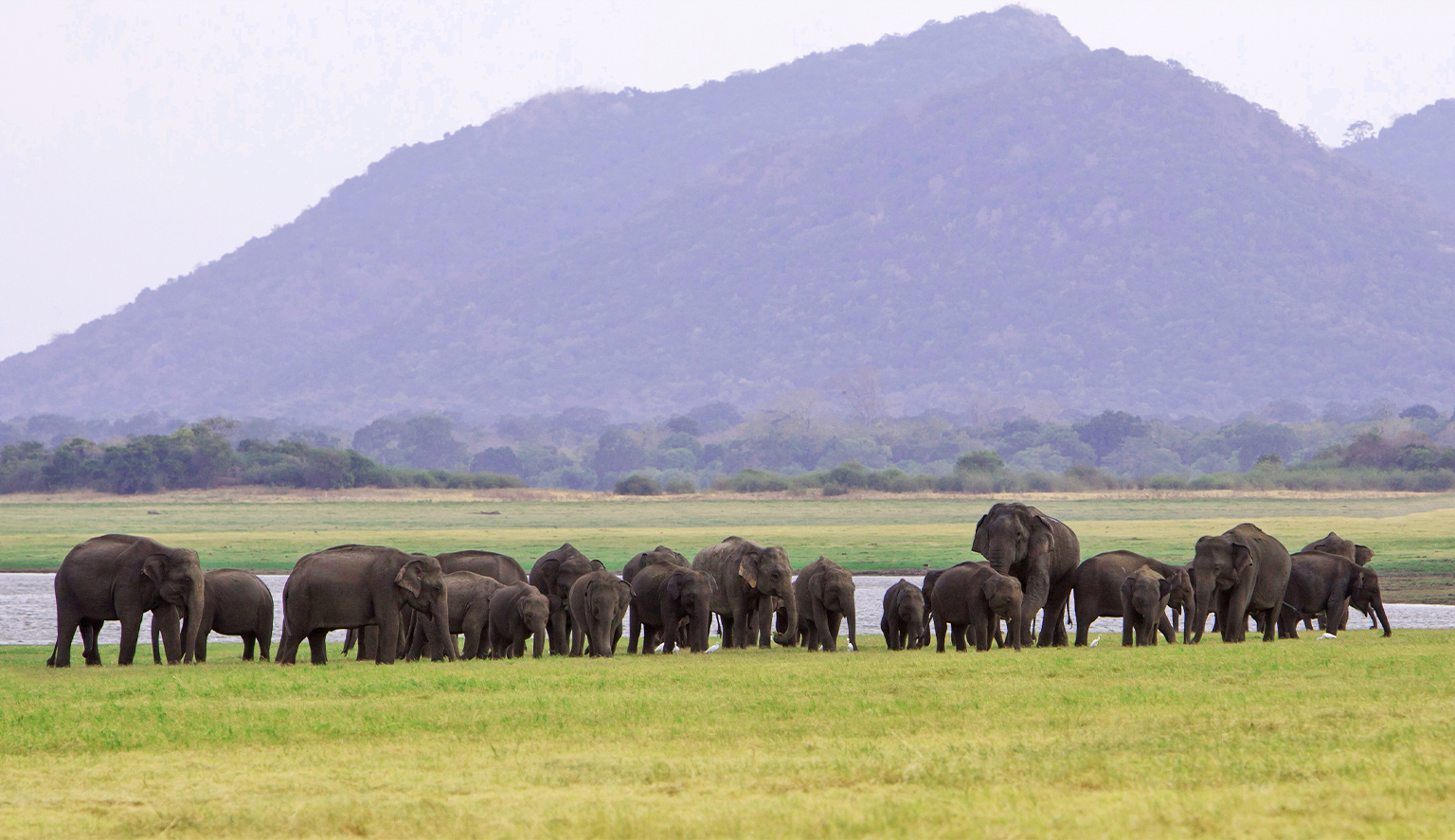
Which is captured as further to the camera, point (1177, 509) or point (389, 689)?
point (1177, 509)

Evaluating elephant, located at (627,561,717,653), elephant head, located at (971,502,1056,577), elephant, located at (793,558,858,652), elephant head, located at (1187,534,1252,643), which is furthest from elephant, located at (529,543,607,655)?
elephant head, located at (1187,534,1252,643)

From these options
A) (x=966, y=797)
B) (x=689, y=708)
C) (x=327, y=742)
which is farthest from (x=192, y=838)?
(x=689, y=708)

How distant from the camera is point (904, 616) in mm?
24547

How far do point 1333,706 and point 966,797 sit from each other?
545 centimetres

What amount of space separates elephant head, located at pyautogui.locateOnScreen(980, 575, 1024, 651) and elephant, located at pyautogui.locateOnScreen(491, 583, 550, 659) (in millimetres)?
6301

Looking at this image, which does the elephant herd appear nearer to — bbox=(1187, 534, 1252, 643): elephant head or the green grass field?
bbox=(1187, 534, 1252, 643): elephant head

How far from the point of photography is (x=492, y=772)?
1248cm

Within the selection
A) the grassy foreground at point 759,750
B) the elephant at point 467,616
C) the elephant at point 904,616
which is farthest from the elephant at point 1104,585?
the elephant at point 467,616

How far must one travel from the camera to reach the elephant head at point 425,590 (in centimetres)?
2208

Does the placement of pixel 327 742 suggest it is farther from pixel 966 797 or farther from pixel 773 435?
pixel 773 435

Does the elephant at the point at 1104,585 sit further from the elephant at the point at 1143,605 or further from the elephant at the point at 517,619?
the elephant at the point at 517,619

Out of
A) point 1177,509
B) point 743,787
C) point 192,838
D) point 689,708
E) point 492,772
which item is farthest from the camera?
point 1177,509

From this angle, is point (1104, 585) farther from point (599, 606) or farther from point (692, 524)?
point (692, 524)

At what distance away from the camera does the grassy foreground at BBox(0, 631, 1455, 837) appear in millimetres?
10578
